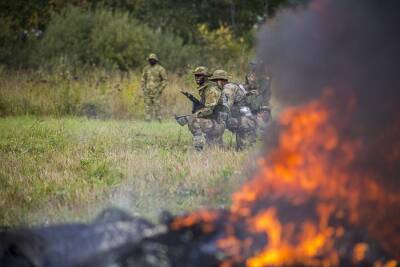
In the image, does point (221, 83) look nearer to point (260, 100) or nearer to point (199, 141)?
point (260, 100)

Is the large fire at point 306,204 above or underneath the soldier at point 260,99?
underneath

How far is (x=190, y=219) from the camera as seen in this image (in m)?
6.03

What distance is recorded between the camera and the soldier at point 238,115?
1305 cm

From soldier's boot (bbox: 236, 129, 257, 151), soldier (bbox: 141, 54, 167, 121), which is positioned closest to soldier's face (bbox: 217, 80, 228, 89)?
soldier's boot (bbox: 236, 129, 257, 151)

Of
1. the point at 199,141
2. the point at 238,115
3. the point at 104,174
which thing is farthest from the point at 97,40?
the point at 104,174

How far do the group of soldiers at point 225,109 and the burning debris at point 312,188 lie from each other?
5194 mm

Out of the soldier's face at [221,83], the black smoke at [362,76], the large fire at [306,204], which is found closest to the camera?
the large fire at [306,204]

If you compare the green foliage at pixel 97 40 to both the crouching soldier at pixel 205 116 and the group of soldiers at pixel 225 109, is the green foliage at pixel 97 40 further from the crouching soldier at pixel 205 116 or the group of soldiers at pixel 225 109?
the crouching soldier at pixel 205 116

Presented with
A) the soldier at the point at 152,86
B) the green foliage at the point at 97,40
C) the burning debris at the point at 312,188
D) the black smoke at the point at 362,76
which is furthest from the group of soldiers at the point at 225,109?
the green foliage at the point at 97,40

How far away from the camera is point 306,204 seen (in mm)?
6367

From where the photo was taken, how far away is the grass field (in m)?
8.70

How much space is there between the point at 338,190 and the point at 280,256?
3.39 feet

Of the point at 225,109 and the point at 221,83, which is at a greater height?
the point at 221,83

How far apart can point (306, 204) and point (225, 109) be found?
265 inches
